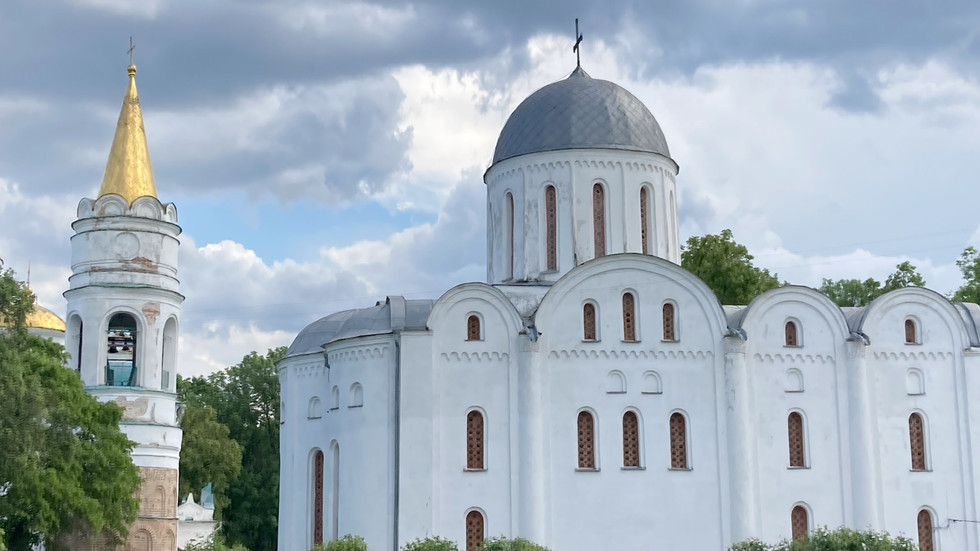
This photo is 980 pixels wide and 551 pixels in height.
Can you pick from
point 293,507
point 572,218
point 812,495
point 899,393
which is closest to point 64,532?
point 293,507

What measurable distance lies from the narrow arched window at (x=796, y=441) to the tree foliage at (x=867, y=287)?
460 inches

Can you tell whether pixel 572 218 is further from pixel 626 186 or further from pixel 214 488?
pixel 214 488

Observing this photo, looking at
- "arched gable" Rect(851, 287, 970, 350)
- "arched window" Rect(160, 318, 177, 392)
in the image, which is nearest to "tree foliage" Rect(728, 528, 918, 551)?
"arched gable" Rect(851, 287, 970, 350)

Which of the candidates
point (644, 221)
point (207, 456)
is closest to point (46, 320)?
point (207, 456)

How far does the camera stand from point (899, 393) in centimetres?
2694

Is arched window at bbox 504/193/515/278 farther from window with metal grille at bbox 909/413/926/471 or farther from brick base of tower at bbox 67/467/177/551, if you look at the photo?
window with metal grille at bbox 909/413/926/471

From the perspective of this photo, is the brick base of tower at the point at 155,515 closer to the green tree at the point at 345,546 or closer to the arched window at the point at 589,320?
the green tree at the point at 345,546

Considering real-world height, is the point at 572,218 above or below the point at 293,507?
above

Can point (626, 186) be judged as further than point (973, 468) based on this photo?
Yes

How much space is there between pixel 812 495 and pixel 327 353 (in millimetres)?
10880

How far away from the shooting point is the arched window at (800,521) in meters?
26.0

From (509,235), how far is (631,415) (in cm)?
573

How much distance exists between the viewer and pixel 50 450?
24.0 metres

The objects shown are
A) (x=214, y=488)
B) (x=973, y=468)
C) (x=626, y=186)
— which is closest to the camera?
(x=973, y=468)
